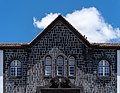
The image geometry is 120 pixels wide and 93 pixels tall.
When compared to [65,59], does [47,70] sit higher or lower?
lower

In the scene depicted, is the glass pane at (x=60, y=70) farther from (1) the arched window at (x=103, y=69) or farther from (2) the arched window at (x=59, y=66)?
(1) the arched window at (x=103, y=69)

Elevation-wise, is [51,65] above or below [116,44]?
below

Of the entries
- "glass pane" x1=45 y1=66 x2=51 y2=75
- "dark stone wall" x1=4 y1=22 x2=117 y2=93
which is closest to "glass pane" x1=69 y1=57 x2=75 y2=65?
"dark stone wall" x1=4 y1=22 x2=117 y2=93

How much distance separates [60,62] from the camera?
81.9 feet

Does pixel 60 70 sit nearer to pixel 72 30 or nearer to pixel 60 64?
pixel 60 64

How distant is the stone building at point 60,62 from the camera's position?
81.6ft

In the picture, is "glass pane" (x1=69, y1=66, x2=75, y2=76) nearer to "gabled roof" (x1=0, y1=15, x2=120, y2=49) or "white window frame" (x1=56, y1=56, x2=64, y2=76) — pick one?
"white window frame" (x1=56, y1=56, x2=64, y2=76)

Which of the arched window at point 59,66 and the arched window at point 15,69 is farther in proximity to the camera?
the arched window at point 15,69

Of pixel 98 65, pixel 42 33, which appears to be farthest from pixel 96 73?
pixel 42 33

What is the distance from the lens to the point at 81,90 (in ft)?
81.0

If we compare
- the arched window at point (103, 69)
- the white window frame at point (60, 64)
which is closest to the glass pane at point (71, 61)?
the white window frame at point (60, 64)

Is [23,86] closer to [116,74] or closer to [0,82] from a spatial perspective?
[0,82]

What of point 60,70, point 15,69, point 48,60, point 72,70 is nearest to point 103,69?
point 72,70

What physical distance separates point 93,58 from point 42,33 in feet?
13.6
